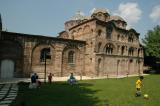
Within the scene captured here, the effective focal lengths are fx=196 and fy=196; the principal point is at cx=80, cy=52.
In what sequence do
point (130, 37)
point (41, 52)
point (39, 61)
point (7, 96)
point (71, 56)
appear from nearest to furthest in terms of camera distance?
point (7, 96) < point (39, 61) < point (41, 52) < point (71, 56) < point (130, 37)

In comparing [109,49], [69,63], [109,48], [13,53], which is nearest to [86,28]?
[109,48]

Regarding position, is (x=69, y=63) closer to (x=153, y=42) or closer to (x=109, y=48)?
(x=109, y=48)

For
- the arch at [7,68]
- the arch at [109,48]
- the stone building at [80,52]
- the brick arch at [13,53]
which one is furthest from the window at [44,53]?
the arch at [109,48]

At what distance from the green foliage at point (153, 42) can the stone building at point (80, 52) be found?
1.74 m

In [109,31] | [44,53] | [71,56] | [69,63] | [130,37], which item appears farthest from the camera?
[130,37]

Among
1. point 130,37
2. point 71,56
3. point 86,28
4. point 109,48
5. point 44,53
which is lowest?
point 71,56

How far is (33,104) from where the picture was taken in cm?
1128

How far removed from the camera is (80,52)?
3366 centimetres

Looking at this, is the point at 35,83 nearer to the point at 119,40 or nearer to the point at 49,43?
the point at 49,43

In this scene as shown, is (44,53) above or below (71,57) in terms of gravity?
above

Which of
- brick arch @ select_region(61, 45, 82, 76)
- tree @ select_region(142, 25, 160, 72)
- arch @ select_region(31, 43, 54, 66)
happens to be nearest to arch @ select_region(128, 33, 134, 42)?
tree @ select_region(142, 25, 160, 72)

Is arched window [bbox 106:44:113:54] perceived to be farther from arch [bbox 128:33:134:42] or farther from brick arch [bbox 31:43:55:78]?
brick arch [bbox 31:43:55:78]

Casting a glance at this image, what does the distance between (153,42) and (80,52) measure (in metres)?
18.6

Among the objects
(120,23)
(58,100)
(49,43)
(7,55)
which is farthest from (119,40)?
A: (58,100)
